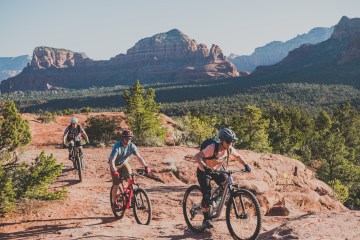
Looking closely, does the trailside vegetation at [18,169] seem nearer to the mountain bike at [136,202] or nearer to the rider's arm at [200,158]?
the mountain bike at [136,202]

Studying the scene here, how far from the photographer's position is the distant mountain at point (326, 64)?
106562mm

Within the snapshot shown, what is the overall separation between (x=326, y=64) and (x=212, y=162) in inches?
5362

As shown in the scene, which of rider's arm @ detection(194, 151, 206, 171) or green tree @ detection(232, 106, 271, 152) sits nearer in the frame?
rider's arm @ detection(194, 151, 206, 171)

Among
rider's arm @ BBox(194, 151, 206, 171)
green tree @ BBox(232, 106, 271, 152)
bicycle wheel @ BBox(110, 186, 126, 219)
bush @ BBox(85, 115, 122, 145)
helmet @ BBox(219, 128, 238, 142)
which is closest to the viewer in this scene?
helmet @ BBox(219, 128, 238, 142)

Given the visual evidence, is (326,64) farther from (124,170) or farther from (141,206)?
(141,206)

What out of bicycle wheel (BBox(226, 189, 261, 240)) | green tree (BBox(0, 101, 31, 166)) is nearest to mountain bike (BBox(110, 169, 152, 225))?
bicycle wheel (BBox(226, 189, 261, 240))

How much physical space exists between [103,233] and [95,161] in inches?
353

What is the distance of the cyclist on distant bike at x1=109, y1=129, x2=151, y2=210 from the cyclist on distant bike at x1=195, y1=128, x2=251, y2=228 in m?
1.52

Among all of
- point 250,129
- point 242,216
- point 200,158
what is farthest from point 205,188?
point 250,129

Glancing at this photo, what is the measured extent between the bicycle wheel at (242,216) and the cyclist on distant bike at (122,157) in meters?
2.17

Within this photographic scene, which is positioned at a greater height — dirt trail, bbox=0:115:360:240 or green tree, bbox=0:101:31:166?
green tree, bbox=0:101:31:166

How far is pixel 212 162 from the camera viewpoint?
6.50 metres

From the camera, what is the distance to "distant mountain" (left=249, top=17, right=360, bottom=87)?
350 ft

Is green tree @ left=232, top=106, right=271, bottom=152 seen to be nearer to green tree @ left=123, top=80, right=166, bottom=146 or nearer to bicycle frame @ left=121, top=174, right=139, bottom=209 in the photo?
green tree @ left=123, top=80, right=166, bottom=146
